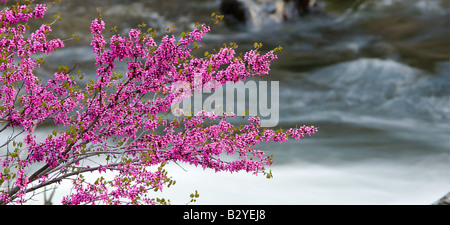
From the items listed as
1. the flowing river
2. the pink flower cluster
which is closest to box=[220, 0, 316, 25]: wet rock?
the flowing river

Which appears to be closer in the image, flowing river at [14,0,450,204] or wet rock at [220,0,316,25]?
flowing river at [14,0,450,204]

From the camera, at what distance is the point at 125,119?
16.3 feet

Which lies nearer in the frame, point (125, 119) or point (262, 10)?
point (125, 119)

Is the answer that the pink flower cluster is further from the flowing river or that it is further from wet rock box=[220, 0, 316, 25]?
wet rock box=[220, 0, 316, 25]

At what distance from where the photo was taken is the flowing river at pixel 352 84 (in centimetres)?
965

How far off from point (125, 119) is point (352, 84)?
32.1ft

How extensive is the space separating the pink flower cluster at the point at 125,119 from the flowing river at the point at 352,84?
12.1 ft

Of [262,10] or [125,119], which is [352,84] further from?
[125,119]

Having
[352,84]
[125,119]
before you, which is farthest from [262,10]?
[125,119]

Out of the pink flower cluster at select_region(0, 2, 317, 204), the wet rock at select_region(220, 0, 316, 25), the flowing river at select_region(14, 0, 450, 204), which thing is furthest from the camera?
the wet rock at select_region(220, 0, 316, 25)

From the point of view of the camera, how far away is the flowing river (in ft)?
31.7

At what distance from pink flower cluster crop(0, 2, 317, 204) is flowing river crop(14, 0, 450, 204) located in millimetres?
3673

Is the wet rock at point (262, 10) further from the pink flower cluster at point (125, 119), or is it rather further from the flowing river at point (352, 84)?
the pink flower cluster at point (125, 119)

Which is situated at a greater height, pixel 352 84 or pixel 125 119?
pixel 352 84
